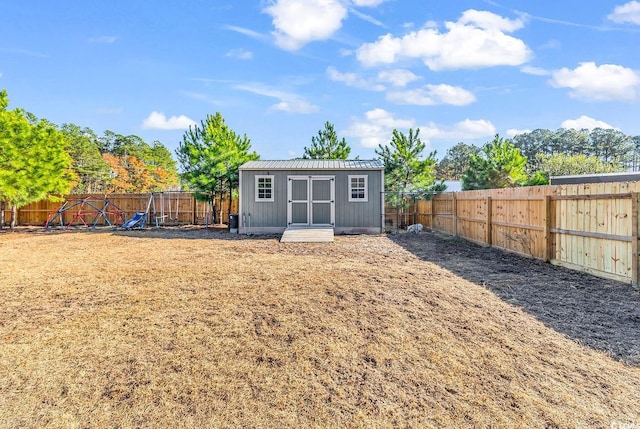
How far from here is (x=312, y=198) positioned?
12672mm

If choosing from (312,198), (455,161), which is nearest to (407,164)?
(312,198)

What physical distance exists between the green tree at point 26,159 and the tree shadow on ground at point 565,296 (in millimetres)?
15219

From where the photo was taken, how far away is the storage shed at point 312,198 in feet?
41.4

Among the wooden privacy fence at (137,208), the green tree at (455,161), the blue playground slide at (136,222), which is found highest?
the green tree at (455,161)

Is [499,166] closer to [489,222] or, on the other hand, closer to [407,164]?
[407,164]

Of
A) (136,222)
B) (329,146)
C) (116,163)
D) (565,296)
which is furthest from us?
(116,163)

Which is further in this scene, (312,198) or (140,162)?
(140,162)

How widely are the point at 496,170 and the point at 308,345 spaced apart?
15.1 metres

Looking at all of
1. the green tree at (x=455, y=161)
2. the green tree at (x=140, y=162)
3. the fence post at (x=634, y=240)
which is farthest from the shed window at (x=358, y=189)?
the green tree at (x=455, y=161)

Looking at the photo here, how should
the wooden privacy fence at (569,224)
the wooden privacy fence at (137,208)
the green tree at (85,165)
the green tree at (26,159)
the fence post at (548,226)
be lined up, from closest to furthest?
the wooden privacy fence at (569,224) → the fence post at (548,226) → the green tree at (26,159) → the wooden privacy fence at (137,208) → the green tree at (85,165)

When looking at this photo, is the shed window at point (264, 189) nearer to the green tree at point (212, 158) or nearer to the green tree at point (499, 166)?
the green tree at point (212, 158)

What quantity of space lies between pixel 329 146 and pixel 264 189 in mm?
9299

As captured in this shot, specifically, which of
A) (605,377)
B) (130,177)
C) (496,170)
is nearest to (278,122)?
(496,170)

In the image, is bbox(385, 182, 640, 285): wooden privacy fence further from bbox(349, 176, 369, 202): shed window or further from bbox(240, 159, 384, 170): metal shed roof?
bbox(240, 159, 384, 170): metal shed roof
